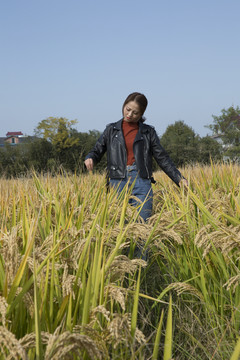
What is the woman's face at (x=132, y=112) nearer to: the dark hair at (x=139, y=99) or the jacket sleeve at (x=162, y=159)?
the dark hair at (x=139, y=99)

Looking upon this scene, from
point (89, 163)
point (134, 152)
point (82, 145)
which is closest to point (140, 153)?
point (134, 152)

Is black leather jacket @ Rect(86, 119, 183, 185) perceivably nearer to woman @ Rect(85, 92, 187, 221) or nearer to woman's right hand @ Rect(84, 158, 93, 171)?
woman @ Rect(85, 92, 187, 221)

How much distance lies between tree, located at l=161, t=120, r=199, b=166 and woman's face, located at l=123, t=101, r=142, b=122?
1904 centimetres

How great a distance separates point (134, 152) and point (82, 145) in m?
17.2

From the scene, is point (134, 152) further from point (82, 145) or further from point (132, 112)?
point (82, 145)

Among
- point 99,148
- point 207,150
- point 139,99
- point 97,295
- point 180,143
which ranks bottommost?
point 97,295

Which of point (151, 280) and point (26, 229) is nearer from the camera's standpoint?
point (26, 229)

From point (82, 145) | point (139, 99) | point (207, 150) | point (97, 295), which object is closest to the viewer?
point (97, 295)

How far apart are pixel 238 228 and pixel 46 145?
20.2 m

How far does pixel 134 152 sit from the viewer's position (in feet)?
12.8

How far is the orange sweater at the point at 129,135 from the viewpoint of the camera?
12.9 ft

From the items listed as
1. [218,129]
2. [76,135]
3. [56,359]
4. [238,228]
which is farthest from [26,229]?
[218,129]

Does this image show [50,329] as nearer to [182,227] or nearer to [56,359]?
[56,359]

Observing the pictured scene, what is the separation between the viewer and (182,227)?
2.87 m
